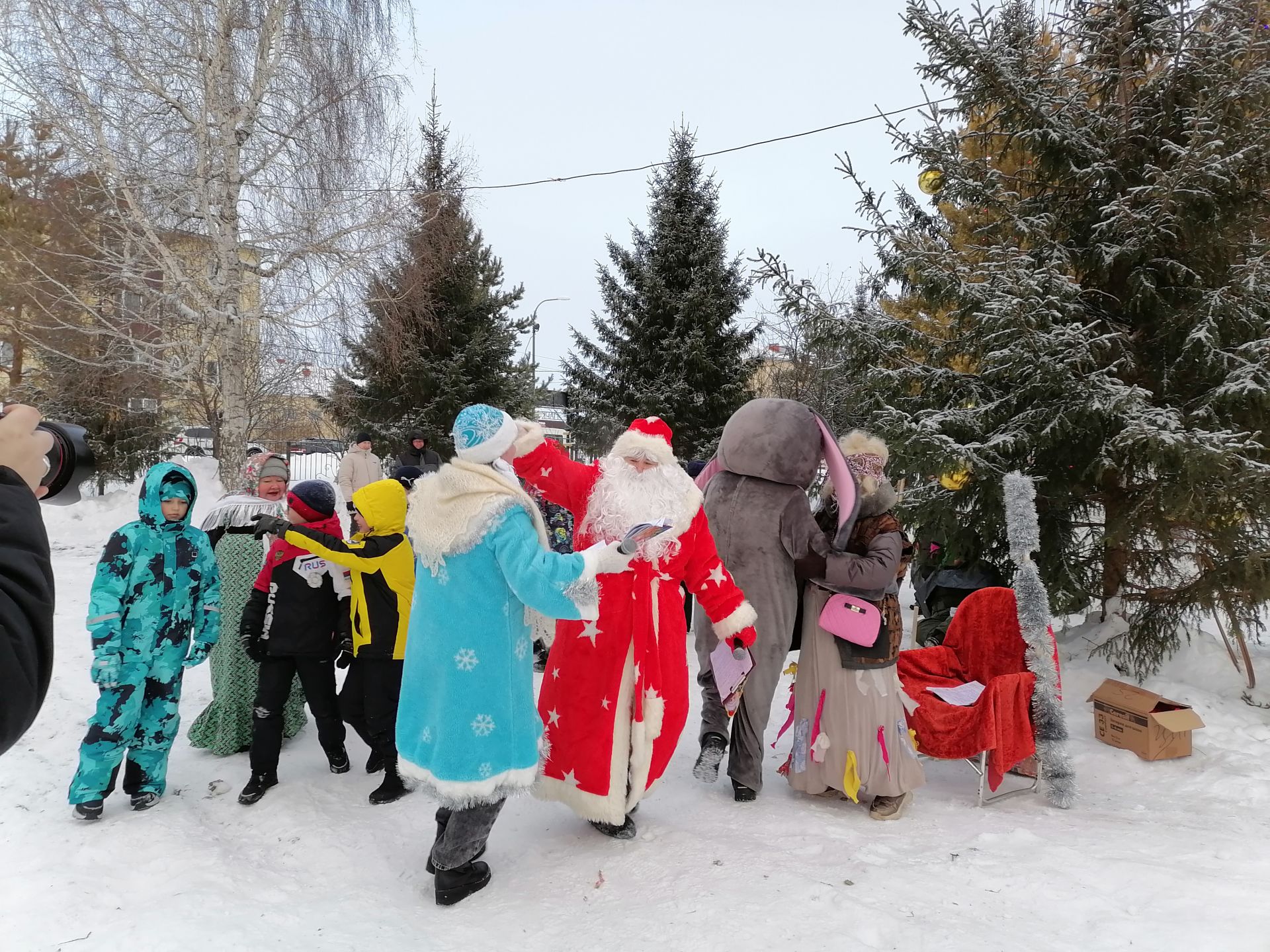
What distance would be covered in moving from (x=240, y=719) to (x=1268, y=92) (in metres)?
8.08

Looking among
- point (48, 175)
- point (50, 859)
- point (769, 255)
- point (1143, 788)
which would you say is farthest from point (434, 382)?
point (1143, 788)

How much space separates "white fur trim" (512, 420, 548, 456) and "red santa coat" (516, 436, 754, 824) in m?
0.51

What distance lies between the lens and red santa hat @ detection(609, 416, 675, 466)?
3.74 m

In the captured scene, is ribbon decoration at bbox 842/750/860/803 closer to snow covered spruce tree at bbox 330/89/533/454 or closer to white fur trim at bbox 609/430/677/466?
white fur trim at bbox 609/430/677/466

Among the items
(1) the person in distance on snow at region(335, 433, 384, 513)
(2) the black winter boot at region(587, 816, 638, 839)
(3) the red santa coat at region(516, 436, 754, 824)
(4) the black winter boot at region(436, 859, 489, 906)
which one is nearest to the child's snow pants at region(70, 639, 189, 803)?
(4) the black winter boot at region(436, 859, 489, 906)

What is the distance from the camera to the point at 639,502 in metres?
3.63

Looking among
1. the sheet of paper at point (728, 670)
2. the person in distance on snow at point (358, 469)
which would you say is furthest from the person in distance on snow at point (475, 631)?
the person in distance on snow at point (358, 469)

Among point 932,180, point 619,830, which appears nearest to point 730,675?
point 619,830

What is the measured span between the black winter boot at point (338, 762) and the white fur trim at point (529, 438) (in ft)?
7.62

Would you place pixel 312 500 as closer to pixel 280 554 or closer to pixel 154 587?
pixel 280 554

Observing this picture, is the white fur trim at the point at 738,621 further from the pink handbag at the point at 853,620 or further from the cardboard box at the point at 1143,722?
the cardboard box at the point at 1143,722

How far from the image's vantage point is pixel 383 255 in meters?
11.5

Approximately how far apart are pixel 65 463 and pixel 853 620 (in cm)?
347

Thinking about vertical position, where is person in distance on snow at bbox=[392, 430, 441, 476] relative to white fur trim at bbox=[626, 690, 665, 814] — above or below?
above
